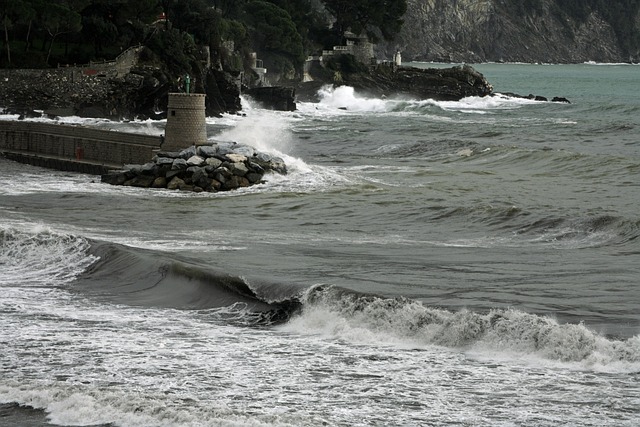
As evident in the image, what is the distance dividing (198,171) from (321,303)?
16621mm

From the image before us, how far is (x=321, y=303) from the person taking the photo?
17312mm

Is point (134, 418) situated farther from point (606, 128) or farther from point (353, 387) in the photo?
point (606, 128)

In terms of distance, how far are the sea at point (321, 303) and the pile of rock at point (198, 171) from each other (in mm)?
740

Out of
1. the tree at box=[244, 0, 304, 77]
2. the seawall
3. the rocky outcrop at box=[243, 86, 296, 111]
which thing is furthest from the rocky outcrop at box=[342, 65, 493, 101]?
the seawall

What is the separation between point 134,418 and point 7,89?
48083 mm

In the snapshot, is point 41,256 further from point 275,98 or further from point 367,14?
point 367,14

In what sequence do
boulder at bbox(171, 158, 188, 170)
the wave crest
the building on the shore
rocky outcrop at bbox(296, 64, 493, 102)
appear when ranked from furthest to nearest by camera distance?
the building on the shore, rocky outcrop at bbox(296, 64, 493, 102), boulder at bbox(171, 158, 188, 170), the wave crest

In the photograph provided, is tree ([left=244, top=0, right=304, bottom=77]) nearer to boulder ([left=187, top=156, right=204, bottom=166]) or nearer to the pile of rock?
the pile of rock

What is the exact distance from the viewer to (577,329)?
15.3 meters

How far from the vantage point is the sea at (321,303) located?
13.3 meters

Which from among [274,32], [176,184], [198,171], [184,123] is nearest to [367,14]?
[274,32]

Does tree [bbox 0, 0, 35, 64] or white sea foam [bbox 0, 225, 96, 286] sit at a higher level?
tree [bbox 0, 0, 35, 64]

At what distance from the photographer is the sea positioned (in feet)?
43.5

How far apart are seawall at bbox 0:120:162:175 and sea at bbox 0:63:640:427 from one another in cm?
285
